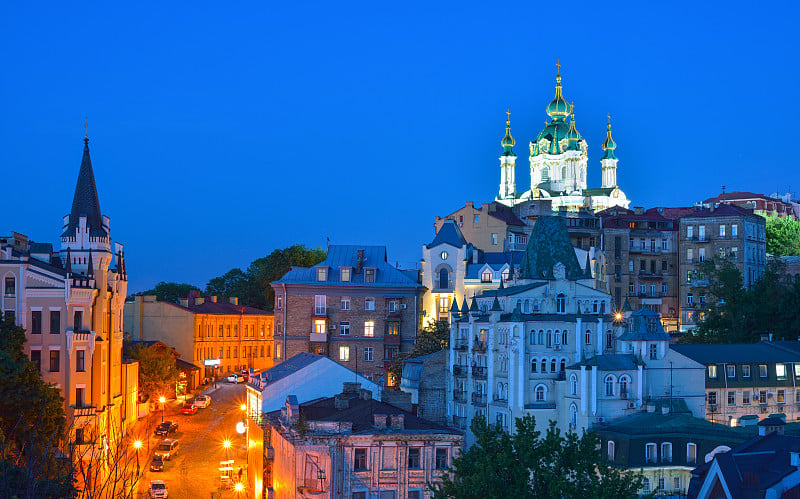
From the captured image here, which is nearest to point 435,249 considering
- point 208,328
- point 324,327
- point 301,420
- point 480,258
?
point 480,258

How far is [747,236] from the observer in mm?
121062

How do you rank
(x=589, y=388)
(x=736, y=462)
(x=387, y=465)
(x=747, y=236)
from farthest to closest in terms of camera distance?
(x=747, y=236) → (x=589, y=388) → (x=387, y=465) → (x=736, y=462)

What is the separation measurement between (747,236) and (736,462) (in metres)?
79.6

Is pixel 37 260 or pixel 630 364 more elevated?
pixel 37 260

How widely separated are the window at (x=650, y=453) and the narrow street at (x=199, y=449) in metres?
21.4

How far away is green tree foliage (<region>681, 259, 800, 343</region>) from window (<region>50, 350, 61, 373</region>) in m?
52.2

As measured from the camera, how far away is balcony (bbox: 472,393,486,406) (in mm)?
77062

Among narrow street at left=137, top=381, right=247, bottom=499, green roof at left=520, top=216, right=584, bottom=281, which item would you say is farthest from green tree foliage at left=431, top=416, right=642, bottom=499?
green roof at left=520, top=216, right=584, bottom=281

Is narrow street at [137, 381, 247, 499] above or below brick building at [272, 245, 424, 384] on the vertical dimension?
below

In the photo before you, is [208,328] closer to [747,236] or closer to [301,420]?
[747,236]

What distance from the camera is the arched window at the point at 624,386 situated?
69.5m

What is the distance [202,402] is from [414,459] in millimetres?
42594

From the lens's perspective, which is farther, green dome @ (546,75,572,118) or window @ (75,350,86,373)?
green dome @ (546,75,572,118)

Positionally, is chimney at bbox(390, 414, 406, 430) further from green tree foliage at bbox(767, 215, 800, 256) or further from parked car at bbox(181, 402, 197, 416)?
green tree foliage at bbox(767, 215, 800, 256)
